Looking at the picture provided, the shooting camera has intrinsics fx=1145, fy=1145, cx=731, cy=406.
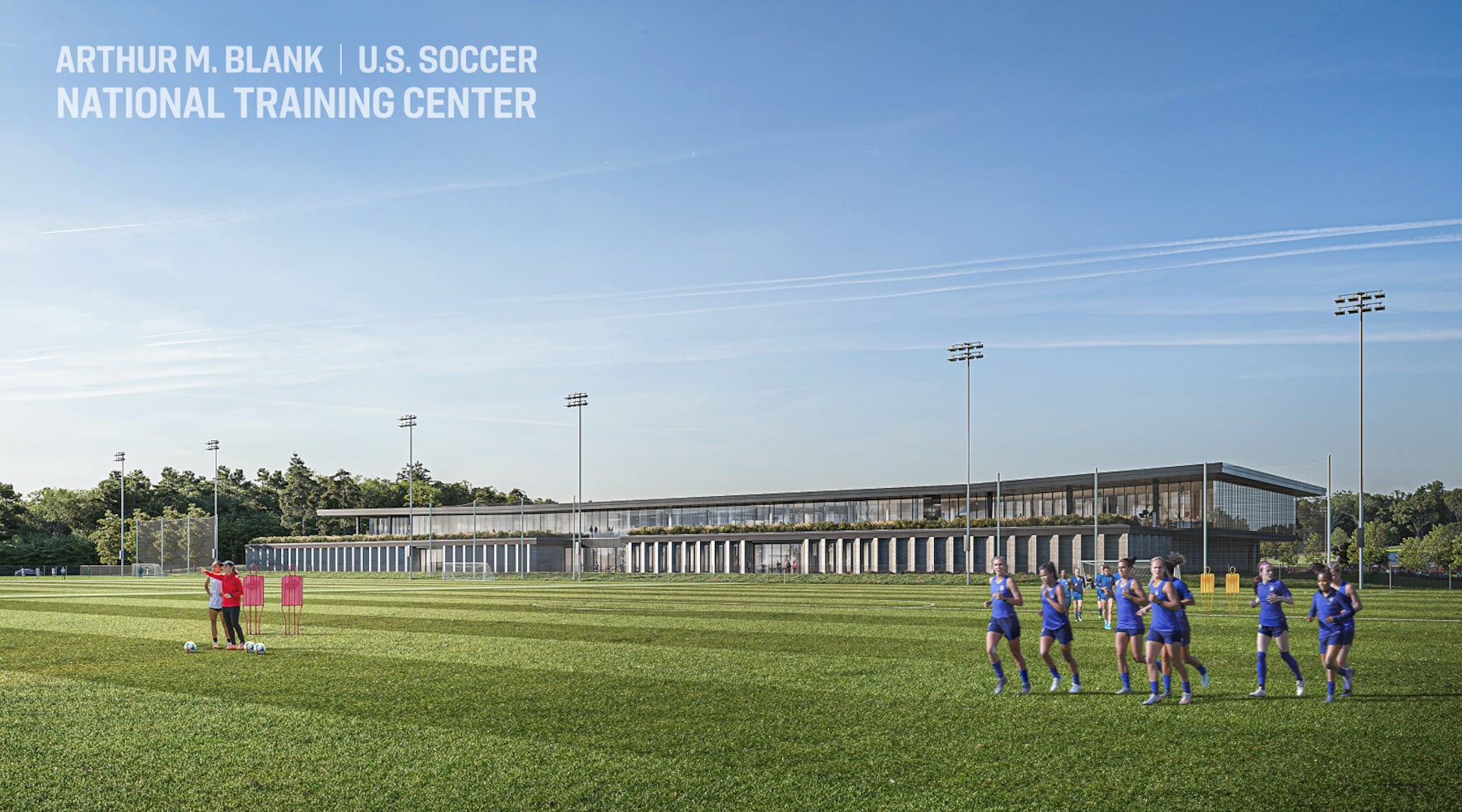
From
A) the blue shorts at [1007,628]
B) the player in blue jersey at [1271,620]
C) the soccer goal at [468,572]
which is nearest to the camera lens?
the blue shorts at [1007,628]

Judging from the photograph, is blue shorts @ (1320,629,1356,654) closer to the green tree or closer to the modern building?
the modern building

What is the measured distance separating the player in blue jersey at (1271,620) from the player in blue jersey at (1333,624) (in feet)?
1.36

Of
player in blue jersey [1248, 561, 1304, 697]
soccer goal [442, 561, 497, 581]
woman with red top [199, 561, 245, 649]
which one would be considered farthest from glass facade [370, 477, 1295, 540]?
player in blue jersey [1248, 561, 1304, 697]

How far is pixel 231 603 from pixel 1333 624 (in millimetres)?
19775

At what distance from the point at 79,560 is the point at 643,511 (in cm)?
6732

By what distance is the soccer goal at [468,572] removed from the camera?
86.8m

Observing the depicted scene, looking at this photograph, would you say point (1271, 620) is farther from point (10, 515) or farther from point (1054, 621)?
point (10, 515)

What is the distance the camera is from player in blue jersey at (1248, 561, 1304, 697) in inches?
642

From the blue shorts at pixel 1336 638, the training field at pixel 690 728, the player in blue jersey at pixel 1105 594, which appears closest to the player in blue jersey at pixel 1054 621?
the training field at pixel 690 728

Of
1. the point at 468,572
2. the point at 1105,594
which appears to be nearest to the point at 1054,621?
the point at 1105,594

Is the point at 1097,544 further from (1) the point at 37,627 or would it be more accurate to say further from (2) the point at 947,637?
(1) the point at 37,627

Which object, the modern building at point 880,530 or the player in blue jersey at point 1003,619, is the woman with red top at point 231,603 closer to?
the player in blue jersey at point 1003,619

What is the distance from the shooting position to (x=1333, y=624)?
16188 millimetres

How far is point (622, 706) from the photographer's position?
49.8ft
